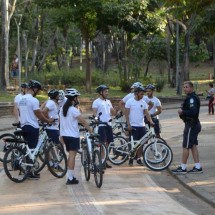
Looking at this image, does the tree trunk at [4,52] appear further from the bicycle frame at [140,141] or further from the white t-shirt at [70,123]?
the white t-shirt at [70,123]

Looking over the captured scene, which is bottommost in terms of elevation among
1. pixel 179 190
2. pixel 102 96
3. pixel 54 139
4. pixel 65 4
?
pixel 179 190

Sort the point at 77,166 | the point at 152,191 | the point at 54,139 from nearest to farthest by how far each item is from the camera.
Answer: the point at 152,191, the point at 54,139, the point at 77,166

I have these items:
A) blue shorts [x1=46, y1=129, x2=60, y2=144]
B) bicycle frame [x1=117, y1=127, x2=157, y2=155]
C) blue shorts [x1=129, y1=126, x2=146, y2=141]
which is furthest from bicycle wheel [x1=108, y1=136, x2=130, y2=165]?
blue shorts [x1=46, y1=129, x2=60, y2=144]

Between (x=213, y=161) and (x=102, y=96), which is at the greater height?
(x=102, y=96)

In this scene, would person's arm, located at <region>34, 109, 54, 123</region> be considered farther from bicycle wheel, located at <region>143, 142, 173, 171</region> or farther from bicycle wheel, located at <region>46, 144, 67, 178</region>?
bicycle wheel, located at <region>143, 142, 173, 171</region>

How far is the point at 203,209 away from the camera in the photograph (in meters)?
9.52

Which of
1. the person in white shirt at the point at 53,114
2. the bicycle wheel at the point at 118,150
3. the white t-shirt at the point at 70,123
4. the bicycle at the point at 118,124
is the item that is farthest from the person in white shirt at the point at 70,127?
the bicycle at the point at 118,124

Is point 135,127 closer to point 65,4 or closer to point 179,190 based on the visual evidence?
point 179,190

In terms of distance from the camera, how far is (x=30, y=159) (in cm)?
1159

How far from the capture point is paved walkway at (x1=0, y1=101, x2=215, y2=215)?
9.11 metres

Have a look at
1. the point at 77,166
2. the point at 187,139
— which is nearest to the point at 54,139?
the point at 77,166

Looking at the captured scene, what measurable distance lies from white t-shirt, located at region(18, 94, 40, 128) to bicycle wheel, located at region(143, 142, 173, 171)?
2766mm

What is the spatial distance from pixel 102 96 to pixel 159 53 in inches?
1650

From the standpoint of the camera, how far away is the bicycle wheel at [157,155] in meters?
13.2
